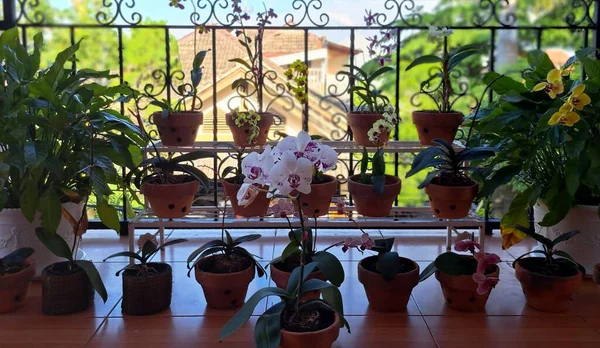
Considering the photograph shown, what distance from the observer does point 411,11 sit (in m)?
2.96

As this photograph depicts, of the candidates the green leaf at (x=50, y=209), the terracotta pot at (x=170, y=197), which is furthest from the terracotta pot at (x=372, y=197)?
the green leaf at (x=50, y=209)

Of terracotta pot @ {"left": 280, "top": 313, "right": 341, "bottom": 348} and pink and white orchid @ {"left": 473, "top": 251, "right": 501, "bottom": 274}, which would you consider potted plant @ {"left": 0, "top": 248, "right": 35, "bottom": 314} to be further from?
pink and white orchid @ {"left": 473, "top": 251, "right": 501, "bottom": 274}

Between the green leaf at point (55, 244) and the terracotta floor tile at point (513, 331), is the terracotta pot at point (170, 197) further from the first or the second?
the terracotta floor tile at point (513, 331)

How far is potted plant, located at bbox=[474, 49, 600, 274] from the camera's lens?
2178 mm

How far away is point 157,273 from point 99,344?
0.34 metres

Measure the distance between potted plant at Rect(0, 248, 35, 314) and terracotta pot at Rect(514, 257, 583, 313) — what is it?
188cm

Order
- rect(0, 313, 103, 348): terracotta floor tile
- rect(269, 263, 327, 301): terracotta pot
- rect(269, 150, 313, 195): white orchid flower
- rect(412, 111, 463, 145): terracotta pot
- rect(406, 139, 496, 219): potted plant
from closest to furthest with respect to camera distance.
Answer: rect(269, 150, 313, 195): white orchid flower → rect(0, 313, 103, 348): terracotta floor tile → rect(269, 263, 327, 301): terracotta pot → rect(406, 139, 496, 219): potted plant → rect(412, 111, 463, 145): terracotta pot

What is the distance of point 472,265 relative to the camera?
2.16 meters

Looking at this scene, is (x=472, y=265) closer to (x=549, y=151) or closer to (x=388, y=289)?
(x=388, y=289)

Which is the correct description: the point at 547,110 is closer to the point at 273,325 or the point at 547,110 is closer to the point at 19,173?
the point at 273,325

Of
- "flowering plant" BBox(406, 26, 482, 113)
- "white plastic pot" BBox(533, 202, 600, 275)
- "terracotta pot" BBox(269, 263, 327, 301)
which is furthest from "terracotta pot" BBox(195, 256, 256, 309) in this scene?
"white plastic pot" BBox(533, 202, 600, 275)

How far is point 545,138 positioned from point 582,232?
515 mm

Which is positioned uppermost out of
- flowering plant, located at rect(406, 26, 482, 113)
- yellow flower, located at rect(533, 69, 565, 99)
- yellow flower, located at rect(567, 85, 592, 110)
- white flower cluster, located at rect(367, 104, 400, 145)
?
flowering plant, located at rect(406, 26, 482, 113)

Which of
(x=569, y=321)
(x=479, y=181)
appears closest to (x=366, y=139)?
(x=479, y=181)
